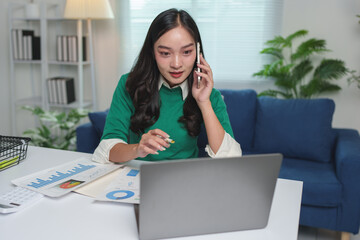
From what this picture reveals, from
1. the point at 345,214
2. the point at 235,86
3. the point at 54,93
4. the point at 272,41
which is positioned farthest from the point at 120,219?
the point at 54,93

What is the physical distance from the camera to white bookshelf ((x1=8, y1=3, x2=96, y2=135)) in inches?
130

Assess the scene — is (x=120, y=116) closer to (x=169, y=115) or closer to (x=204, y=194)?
(x=169, y=115)

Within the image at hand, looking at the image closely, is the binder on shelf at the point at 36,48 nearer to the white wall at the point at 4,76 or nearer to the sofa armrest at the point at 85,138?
the white wall at the point at 4,76

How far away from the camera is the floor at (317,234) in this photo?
2.10 m

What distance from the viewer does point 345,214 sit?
1.97 m

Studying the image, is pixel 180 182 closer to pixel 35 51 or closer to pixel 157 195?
pixel 157 195

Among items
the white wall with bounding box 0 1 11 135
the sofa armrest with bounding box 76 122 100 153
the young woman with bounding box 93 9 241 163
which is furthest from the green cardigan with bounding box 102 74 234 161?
the white wall with bounding box 0 1 11 135

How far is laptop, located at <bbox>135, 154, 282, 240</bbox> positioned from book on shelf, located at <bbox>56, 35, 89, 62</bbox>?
2.89 meters

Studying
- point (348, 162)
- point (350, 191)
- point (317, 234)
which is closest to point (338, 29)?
point (348, 162)

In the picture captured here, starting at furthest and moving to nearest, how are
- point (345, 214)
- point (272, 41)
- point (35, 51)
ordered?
point (35, 51)
point (272, 41)
point (345, 214)

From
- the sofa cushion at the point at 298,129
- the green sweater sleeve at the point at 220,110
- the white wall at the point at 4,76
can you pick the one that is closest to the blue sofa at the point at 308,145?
the sofa cushion at the point at 298,129

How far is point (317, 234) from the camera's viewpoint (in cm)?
215

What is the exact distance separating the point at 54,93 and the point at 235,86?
1812 millimetres

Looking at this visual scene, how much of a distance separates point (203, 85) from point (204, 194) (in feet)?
2.04
